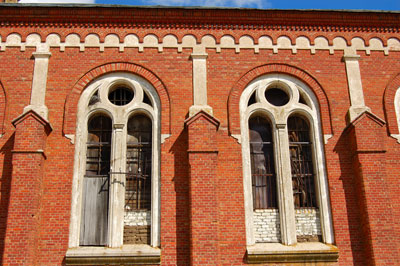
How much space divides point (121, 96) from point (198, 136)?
2.58 m

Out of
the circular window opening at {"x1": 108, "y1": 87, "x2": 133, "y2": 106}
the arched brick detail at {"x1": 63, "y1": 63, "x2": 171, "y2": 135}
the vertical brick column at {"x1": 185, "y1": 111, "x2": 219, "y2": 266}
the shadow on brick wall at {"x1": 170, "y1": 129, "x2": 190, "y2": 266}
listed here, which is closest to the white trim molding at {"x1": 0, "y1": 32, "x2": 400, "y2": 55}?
the arched brick detail at {"x1": 63, "y1": 63, "x2": 171, "y2": 135}

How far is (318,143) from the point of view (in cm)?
1128

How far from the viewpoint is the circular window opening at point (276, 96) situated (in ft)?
39.1

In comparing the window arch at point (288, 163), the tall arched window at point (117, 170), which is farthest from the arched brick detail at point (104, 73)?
the window arch at point (288, 163)

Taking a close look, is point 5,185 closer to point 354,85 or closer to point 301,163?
point 301,163

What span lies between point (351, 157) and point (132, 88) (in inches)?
234

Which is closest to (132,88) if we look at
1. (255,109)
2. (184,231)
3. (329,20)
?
(255,109)

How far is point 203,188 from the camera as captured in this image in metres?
10.2

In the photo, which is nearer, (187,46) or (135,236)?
(135,236)

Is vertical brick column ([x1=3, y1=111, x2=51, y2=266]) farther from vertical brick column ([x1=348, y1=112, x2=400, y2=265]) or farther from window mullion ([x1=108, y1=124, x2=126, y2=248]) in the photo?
vertical brick column ([x1=348, y1=112, x2=400, y2=265])

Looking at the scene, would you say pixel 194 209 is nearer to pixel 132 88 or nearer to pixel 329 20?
pixel 132 88

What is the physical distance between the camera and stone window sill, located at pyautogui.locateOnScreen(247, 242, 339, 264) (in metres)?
10.1

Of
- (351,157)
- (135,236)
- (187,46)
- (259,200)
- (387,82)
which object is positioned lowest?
(135,236)

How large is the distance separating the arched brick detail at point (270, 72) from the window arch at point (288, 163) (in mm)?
139
